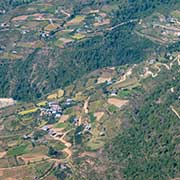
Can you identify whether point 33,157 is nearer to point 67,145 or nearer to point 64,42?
point 67,145

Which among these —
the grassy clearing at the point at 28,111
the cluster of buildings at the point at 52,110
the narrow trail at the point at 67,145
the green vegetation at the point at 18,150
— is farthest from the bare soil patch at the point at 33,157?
the grassy clearing at the point at 28,111

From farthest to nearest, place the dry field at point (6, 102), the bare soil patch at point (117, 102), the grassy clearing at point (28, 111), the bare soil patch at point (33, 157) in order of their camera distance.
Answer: the dry field at point (6, 102) < the grassy clearing at point (28, 111) < the bare soil patch at point (117, 102) < the bare soil patch at point (33, 157)

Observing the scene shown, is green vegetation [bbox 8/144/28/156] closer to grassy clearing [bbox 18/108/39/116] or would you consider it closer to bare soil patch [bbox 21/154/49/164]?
bare soil patch [bbox 21/154/49/164]

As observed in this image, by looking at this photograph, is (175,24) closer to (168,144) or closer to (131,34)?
(131,34)

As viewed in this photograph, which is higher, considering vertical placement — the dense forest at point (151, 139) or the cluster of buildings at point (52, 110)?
the dense forest at point (151, 139)

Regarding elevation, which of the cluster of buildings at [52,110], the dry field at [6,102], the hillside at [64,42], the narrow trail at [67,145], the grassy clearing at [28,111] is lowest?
the dry field at [6,102]

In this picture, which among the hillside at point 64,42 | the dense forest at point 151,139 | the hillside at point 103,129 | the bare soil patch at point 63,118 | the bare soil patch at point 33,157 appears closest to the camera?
the dense forest at point 151,139

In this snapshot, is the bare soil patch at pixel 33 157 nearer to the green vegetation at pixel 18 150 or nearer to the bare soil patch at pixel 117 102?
the green vegetation at pixel 18 150

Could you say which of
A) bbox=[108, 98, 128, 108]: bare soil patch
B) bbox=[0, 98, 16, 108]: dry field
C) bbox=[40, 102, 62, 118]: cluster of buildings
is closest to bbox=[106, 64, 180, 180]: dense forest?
bbox=[108, 98, 128, 108]: bare soil patch
